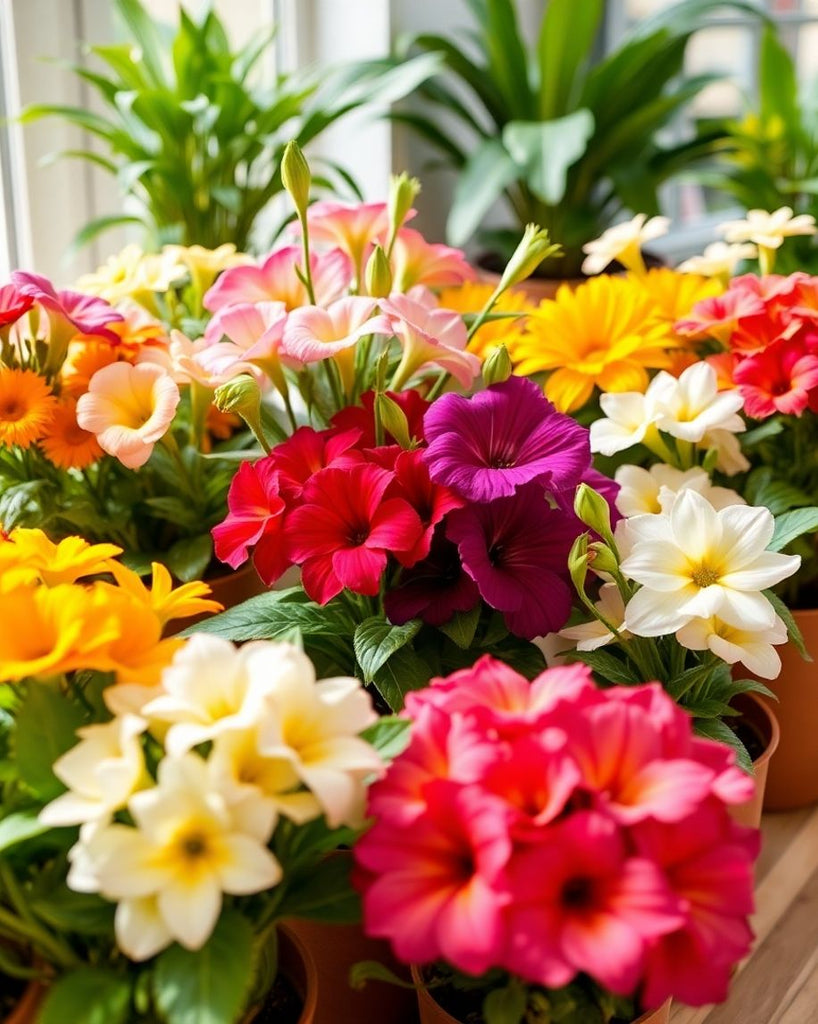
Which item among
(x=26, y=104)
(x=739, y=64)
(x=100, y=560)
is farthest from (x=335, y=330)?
(x=739, y=64)

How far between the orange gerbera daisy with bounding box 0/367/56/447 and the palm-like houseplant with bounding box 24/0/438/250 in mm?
440

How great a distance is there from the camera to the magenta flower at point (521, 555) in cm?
67

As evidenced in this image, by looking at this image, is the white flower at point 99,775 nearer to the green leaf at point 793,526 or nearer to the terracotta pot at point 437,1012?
the terracotta pot at point 437,1012

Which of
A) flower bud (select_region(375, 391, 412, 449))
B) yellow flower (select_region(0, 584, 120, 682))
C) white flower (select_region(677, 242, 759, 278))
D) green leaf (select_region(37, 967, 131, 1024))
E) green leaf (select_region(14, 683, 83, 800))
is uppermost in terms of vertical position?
white flower (select_region(677, 242, 759, 278))

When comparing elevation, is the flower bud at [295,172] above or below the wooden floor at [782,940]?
above

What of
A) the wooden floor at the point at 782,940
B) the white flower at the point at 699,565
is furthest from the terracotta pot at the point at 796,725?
the white flower at the point at 699,565

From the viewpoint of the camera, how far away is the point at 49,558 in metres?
0.62

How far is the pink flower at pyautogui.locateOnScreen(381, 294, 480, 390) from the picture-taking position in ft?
2.50

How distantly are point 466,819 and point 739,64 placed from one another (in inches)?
90.9

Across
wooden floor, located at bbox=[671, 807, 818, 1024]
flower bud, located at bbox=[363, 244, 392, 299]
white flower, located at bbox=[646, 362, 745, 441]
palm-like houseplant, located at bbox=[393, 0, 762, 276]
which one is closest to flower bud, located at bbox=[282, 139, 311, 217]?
flower bud, located at bbox=[363, 244, 392, 299]

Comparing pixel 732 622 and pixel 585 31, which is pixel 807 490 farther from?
pixel 585 31

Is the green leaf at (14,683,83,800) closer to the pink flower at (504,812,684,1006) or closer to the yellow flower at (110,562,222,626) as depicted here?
the yellow flower at (110,562,222,626)

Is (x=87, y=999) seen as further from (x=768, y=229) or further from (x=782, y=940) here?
(x=768, y=229)

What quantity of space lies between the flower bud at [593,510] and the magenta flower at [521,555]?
1.5 inches
